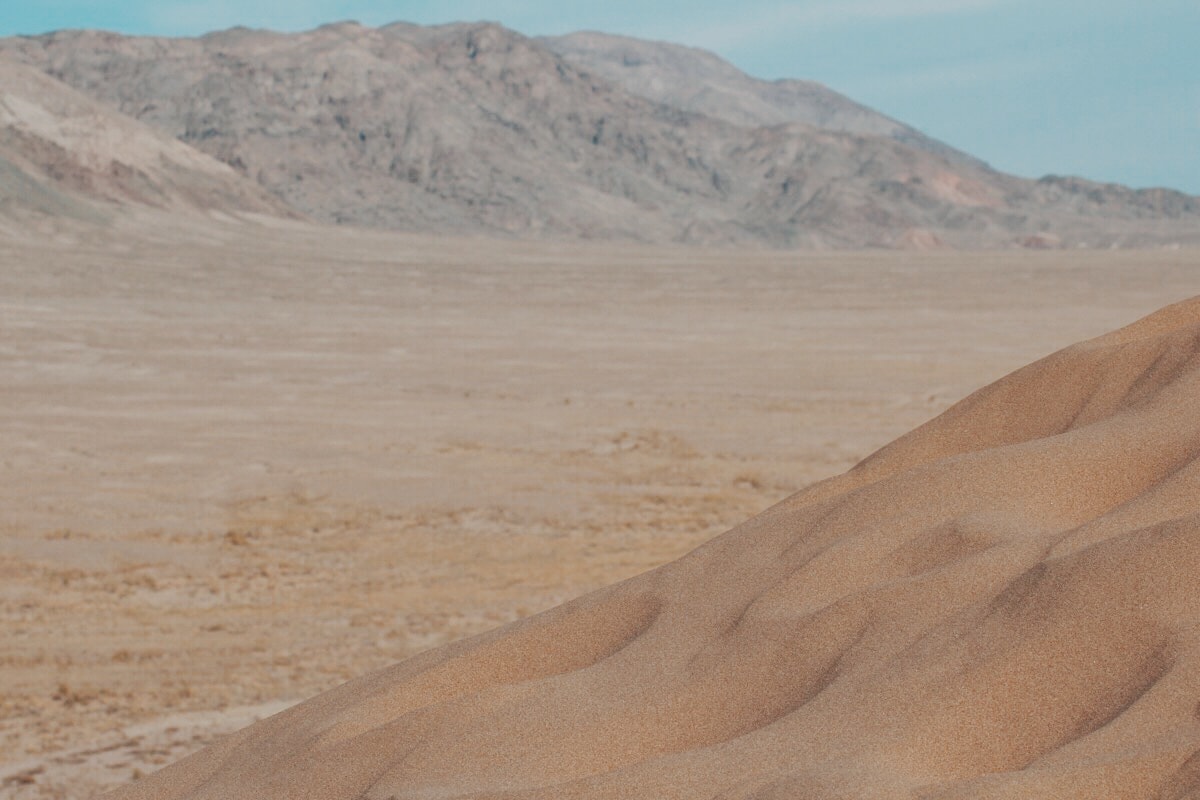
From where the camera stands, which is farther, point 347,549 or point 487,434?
point 487,434

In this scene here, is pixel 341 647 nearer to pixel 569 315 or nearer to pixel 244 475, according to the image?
pixel 244 475

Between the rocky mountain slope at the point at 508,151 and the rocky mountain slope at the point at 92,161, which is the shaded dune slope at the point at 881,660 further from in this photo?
the rocky mountain slope at the point at 508,151

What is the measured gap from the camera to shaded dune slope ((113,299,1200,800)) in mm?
2039

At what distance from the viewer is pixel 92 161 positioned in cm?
5131

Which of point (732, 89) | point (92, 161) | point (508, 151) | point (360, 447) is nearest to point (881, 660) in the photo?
point (360, 447)

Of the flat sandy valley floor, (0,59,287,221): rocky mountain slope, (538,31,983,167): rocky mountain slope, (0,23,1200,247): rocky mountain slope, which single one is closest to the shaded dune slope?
the flat sandy valley floor

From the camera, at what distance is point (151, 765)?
200 inches

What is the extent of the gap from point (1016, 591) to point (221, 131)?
73.2 m

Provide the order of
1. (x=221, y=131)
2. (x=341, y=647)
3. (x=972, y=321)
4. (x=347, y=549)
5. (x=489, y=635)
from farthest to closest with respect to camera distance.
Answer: (x=221, y=131) → (x=972, y=321) → (x=347, y=549) → (x=341, y=647) → (x=489, y=635)

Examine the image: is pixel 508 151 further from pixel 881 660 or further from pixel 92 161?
pixel 881 660

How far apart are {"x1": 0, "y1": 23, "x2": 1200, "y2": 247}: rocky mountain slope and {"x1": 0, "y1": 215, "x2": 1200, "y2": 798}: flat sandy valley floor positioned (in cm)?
3603

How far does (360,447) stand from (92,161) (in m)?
41.2

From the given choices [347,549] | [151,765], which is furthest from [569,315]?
[151,765]

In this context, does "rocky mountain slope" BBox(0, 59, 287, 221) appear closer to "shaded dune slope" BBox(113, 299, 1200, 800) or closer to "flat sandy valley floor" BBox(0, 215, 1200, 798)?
"flat sandy valley floor" BBox(0, 215, 1200, 798)
